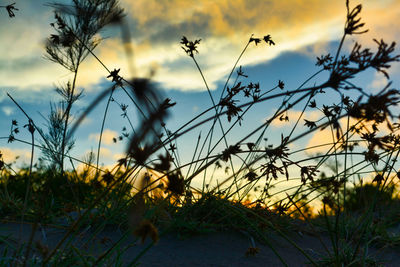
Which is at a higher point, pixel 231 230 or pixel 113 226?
pixel 113 226

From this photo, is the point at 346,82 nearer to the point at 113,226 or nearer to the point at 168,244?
the point at 168,244

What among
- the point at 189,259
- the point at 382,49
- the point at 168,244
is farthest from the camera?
the point at 168,244

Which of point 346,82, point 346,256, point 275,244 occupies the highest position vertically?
point 346,82

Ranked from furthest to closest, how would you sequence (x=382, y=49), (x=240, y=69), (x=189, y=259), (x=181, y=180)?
Answer: (x=240, y=69) < (x=189, y=259) < (x=382, y=49) < (x=181, y=180)

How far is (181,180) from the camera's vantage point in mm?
1016

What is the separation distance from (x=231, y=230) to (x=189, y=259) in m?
0.64

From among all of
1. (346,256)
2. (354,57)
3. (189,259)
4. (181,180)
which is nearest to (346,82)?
(354,57)

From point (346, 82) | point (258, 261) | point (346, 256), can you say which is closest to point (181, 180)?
point (346, 82)

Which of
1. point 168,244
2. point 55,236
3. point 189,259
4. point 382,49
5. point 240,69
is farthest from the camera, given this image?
point 240,69

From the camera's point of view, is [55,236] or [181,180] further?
[55,236]

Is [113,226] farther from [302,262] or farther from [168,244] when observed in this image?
[302,262]

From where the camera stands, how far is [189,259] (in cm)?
242

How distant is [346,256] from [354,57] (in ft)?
6.06

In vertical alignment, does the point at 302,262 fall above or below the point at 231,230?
below
